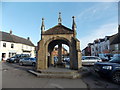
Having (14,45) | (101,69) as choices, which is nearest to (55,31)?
(101,69)

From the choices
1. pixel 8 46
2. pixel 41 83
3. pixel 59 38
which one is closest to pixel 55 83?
pixel 41 83

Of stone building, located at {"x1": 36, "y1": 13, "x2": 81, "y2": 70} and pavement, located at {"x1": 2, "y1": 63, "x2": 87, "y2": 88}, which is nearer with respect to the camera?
pavement, located at {"x1": 2, "y1": 63, "x2": 87, "y2": 88}

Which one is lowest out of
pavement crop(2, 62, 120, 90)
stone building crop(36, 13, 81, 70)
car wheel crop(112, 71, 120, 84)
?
pavement crop(2, 62, 120, 90)

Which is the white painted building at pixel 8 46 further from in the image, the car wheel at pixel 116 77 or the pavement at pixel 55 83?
the car wheel at pixel 116 77

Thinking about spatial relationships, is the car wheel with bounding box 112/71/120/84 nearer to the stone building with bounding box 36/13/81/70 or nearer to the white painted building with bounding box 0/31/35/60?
the stone building with bounding box 36/13/81/70

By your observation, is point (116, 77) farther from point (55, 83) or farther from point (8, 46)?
point (8, 46)

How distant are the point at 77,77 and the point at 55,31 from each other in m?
5.62

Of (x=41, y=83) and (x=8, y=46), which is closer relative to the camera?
(x=41, y=83)

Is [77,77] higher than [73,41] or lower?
lower

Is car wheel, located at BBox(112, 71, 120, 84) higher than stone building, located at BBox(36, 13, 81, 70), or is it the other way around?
stone building, located at BBox(36, 13, 81, 70)

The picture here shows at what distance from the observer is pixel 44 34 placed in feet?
37.5

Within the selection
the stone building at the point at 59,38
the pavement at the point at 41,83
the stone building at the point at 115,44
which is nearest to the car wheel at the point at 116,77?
the pavement at the point at 41,83

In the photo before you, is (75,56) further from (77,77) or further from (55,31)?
(55,31)

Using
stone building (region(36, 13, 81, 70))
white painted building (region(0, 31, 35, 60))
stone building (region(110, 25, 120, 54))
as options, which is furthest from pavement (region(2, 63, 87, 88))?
stone building (region(110, 25, 120, 54))
